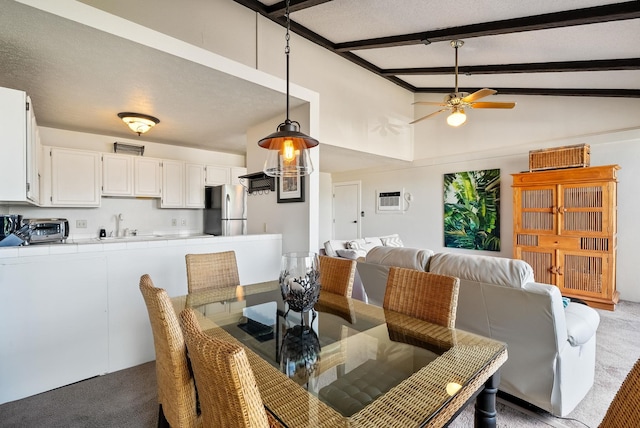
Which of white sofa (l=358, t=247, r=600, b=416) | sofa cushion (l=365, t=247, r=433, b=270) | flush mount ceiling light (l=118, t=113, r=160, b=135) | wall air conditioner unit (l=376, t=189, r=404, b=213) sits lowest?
white sofa (l=358, t=247, r=600, b=416)

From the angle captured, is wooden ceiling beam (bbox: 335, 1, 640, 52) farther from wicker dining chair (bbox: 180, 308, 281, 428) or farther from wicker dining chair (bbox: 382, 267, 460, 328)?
wicker dining chair (bbox: 180, 308, 281, 428)

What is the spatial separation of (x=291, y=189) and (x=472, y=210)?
12.8 feet

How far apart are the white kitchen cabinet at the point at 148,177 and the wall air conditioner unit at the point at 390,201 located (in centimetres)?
453

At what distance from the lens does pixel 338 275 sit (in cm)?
212

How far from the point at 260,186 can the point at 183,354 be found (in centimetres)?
276

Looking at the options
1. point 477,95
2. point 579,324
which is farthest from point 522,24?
point 579,324

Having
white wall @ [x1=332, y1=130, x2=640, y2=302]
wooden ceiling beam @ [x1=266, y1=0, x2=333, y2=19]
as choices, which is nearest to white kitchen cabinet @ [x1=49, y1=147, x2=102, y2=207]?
wooden ceiling beam @ [x1=266, y1=0, x2=333, y2=19]

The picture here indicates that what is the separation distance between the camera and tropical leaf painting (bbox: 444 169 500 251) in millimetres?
5316

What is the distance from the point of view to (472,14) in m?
3.09

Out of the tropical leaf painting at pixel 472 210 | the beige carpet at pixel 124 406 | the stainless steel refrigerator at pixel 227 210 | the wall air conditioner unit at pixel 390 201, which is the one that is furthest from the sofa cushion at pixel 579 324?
the wall air conditioner unit at pixel 390 201

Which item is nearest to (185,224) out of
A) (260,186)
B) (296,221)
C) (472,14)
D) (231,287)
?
(260,186)

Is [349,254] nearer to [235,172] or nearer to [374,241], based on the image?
[374,241]

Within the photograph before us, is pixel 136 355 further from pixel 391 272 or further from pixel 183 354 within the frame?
pixel 391 272

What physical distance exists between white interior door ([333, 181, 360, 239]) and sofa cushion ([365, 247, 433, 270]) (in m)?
Answer: 4.58
